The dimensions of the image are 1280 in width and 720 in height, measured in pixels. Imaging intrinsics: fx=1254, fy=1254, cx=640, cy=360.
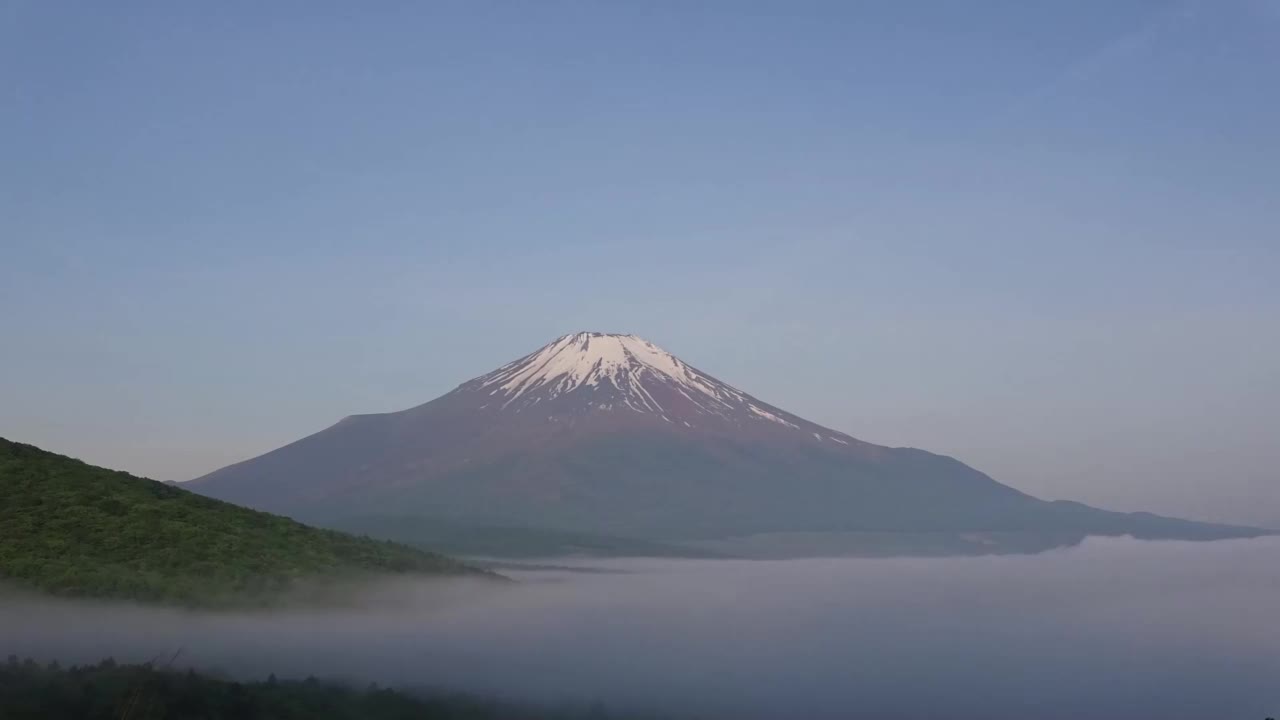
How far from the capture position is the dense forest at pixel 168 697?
3212 cm

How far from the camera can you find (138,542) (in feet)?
188

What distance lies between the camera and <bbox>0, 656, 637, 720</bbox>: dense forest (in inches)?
1265

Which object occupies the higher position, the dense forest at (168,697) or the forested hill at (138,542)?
the forested hill at (138,542)

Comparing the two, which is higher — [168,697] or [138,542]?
[138,542]

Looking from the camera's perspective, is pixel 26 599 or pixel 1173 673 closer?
pixel 26 599

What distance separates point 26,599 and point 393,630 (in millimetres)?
19396

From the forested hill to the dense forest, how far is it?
12.8 meters

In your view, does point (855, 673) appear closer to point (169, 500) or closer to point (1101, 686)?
point (1101, 686)

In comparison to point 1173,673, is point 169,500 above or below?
above

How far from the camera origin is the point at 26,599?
46.9 metres

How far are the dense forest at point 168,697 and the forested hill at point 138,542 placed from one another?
1283cm

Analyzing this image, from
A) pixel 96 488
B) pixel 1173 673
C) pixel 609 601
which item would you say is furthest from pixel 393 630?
pixel 1173 673

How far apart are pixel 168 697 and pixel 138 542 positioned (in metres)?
25.9

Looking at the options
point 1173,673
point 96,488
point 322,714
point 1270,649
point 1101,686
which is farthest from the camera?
point 1270,649
